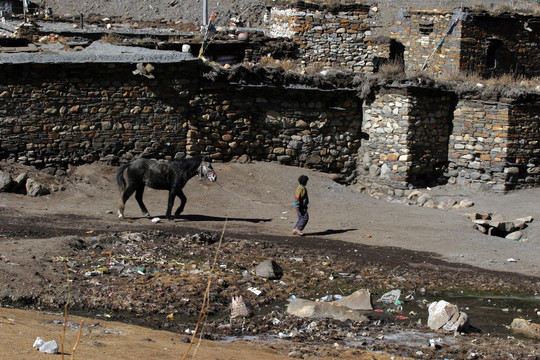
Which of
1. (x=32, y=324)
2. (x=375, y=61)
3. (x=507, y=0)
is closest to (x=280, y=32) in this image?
(x=375, y=61)

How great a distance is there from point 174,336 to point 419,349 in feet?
8.70

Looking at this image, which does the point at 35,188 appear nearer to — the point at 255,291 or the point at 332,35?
the point at 255,291

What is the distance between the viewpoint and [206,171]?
13312 millimetres

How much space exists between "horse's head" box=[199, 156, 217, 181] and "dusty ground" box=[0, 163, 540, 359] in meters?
0.90

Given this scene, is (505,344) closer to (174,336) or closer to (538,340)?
(538,340)

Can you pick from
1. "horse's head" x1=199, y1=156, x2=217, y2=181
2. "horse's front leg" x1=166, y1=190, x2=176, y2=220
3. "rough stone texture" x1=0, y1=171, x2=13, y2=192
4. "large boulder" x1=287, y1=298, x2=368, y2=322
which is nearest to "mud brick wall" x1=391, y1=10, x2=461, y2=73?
"horse's head" x1=199, y1=156, x2=217, y2=181

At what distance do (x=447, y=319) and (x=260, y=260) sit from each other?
3385 millimetres

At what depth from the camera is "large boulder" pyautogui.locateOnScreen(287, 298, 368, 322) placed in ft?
29.2

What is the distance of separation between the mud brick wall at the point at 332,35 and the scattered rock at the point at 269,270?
1322 centimetres

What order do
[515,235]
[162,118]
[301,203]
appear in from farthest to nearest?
[162,118], [515,235], [301,203]

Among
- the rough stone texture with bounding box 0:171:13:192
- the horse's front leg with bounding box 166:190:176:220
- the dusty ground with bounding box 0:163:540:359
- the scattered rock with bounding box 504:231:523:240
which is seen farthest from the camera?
the scattered rock with bounding box 504:231:523:240

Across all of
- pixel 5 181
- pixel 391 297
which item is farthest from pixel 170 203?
pixel 391 297

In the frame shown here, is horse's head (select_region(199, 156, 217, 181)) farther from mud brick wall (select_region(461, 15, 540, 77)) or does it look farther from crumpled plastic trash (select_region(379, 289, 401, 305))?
mud brick wall (select_region(461, 15, 540, 77))

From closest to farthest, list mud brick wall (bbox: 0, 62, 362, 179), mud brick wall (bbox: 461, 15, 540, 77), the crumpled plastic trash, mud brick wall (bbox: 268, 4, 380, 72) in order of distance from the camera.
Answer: the crumpled plastic trash, mud brick wall (bbox: 0, 62, 362, 179), mud brick wall (bbox: 268, 4, 380, 72), mud brick wall (bbox: 461, 15, 540, 77)
